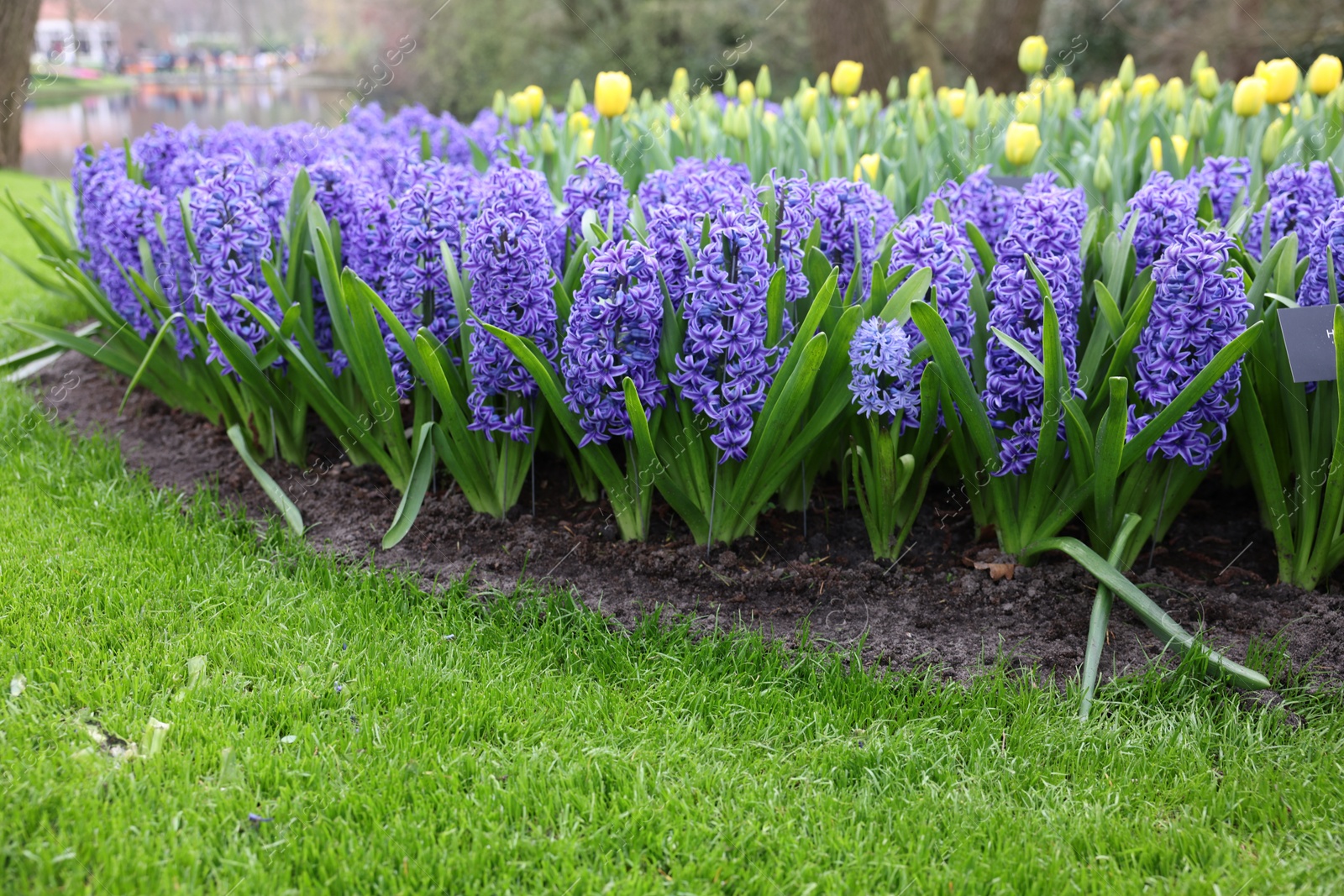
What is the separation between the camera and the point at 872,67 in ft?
30.9

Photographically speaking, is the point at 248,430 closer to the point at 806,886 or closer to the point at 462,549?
the point at 462,549

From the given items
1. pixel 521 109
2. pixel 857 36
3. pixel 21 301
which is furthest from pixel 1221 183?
pixel 857 36

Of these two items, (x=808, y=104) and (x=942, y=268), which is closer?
(x=942, y=268)

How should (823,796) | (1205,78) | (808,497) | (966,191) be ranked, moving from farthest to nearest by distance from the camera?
(1205,78), (966,191), (808,497), (823,796)

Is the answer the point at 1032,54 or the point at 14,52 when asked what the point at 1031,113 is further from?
the point at 14,52

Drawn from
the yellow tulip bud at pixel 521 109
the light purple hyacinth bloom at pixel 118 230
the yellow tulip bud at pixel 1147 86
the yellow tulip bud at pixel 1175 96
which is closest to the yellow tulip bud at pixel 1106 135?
the yellow tulip bud at pixel 1175 96

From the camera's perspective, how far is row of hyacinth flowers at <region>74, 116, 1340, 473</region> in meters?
2.23

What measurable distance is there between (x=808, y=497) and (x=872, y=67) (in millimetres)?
7756

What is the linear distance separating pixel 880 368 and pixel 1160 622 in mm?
780

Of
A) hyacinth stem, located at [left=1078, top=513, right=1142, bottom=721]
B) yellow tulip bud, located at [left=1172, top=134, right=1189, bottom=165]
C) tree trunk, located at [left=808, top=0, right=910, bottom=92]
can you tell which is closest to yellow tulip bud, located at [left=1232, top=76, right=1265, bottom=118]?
yellow tulip bud, located at [left=1172, top=134, right=1189, bottom=165]

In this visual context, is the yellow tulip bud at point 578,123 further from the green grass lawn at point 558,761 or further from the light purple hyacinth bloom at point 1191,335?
the light purple hyacinth bloom at point 1191,335

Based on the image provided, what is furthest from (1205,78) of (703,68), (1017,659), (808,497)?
(703,68)

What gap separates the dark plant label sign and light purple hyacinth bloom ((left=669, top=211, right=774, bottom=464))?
1084mm

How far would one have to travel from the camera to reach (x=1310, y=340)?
214 cm
